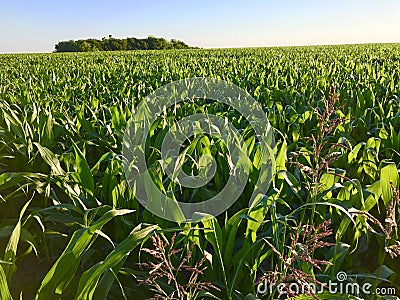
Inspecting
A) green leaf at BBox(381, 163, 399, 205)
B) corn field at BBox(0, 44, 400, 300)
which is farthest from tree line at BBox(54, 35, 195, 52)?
green leaf at BBox(381, 163, 399, 205)

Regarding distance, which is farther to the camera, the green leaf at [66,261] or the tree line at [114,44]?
the tree line at [114,44]

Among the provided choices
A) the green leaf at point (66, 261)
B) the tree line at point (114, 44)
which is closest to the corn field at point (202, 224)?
the green leaf at point (66, 261)

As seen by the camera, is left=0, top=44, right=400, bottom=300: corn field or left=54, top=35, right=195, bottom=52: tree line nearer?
left=0, top=44, right=400, bottom=300: corn field

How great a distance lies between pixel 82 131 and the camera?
12.5ft

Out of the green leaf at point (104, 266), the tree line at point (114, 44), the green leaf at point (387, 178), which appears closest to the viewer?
the green leaf at point (104, 266)

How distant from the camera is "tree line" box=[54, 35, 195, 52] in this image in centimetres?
5788

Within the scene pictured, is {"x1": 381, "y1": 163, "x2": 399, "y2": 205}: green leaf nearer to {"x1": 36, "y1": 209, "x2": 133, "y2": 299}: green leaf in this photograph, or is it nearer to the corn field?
the corn field

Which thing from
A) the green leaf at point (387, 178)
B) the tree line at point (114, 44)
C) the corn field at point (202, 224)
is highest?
the tree line at point (114, 44)

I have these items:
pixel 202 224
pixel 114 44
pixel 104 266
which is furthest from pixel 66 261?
pixel 114 44

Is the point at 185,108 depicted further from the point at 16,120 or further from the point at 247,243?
the point at 247,243

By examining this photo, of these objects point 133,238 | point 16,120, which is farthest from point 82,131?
point 133,238

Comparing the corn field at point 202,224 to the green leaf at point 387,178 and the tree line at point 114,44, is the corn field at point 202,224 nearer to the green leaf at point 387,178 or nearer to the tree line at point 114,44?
the green leaf at point 387,178

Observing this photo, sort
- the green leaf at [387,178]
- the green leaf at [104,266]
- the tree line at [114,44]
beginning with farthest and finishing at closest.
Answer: the tree line at [114,44], the green leaf at [387,178], the green leaf at [104,266]

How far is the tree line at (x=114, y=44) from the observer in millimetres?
57875
